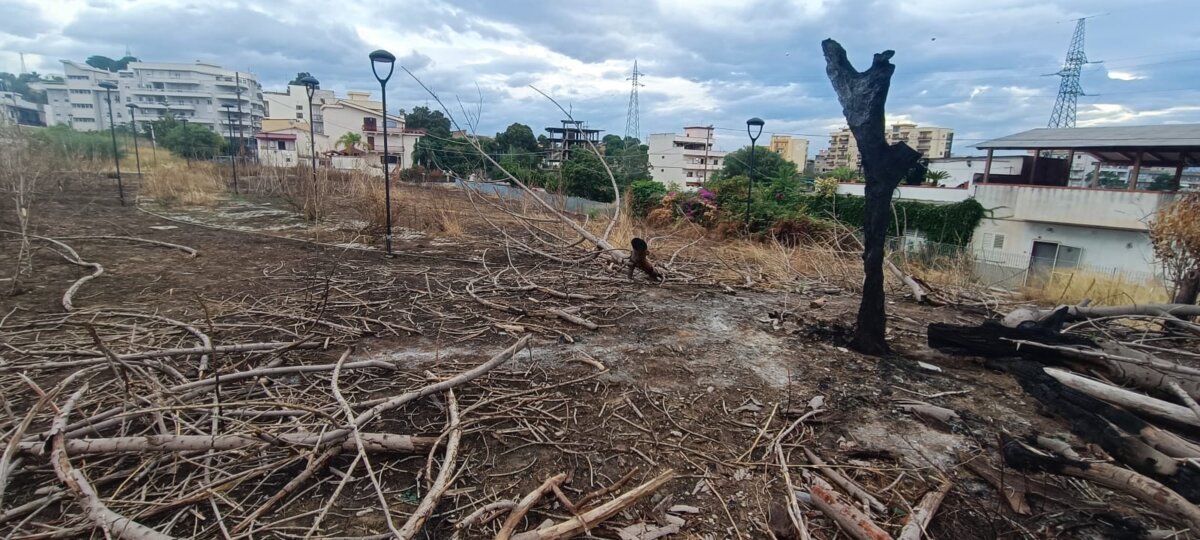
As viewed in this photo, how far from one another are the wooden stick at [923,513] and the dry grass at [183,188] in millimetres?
15297

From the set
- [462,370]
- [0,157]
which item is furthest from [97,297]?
[0,157]

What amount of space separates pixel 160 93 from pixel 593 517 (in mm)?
84311

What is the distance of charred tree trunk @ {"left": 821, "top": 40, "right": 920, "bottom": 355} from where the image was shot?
11.3ft

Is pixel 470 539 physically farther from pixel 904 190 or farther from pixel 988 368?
pixel 904 190

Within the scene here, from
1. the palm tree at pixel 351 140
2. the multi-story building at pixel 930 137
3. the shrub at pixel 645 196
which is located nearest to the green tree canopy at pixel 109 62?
the palm tree at pixel 351 140

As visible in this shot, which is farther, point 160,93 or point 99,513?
point 160,93

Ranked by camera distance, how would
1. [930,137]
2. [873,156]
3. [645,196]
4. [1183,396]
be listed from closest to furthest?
[1183,396], [873,156], [645,196], [930,137]

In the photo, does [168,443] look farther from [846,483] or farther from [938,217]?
[938,217]

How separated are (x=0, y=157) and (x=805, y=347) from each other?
15.6 metres

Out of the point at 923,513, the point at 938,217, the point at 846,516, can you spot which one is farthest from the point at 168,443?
the point at 938,217

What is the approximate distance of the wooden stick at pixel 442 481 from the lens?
1.72m

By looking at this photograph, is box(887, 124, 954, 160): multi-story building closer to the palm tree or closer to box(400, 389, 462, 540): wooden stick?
the palm tree

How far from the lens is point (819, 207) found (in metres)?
16.2

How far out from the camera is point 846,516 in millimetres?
1953
